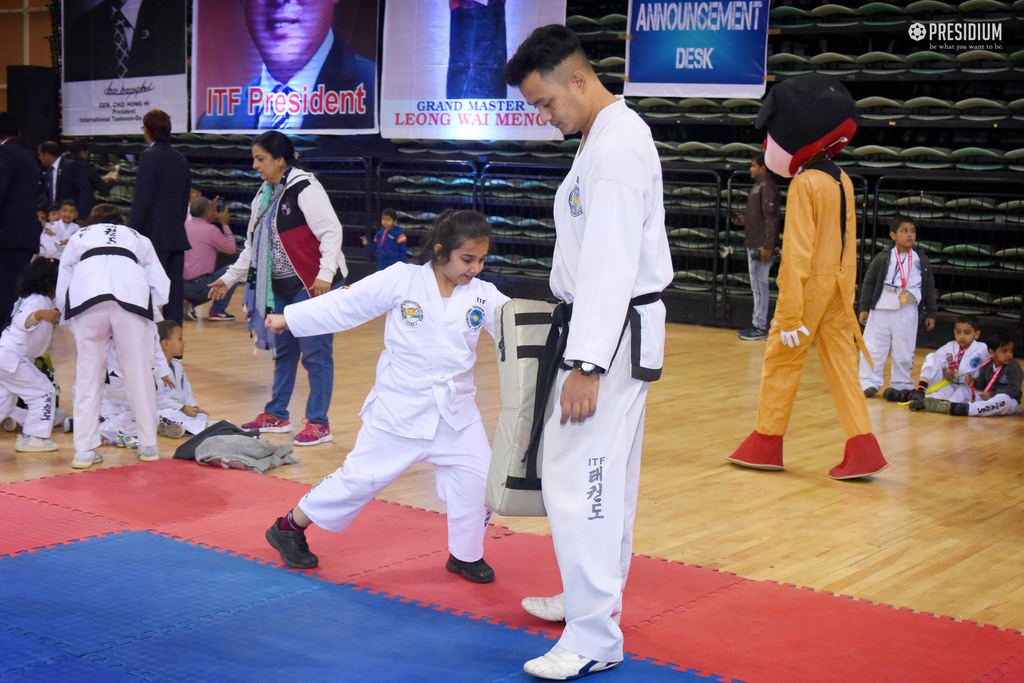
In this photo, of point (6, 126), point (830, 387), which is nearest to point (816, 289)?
point (830, 387)

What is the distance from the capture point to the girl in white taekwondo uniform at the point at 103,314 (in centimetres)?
496

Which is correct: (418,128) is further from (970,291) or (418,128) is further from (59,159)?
(970,291)

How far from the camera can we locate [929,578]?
3.82 meters

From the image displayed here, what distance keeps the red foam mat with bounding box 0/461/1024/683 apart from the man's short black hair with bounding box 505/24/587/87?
1.63m

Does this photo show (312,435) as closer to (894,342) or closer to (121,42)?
(894,342)

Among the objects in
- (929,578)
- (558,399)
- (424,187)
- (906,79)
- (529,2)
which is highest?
(529,2)

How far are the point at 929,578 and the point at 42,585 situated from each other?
3036 mm

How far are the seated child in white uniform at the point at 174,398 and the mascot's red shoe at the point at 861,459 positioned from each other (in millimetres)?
3409

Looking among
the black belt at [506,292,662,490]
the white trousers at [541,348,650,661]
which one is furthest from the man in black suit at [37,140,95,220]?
the white trousers at [541,348,650,661]

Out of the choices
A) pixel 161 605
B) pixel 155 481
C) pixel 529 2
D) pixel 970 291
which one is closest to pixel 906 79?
pixel 970 291

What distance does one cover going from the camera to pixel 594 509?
2.71 metres

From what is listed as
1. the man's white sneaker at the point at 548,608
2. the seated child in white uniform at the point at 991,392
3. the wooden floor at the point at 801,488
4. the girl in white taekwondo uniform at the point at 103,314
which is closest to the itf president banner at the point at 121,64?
the wooden floor at the point at 801,488

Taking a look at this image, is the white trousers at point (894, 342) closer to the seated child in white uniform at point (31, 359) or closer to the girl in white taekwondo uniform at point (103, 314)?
the girl in white taekwondo uniform at point (103, 314)

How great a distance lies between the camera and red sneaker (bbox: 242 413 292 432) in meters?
5.82
